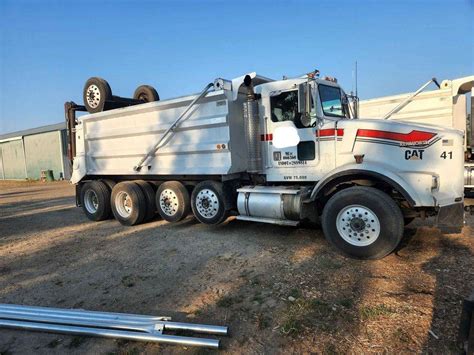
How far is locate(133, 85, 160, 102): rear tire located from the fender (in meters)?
5.23

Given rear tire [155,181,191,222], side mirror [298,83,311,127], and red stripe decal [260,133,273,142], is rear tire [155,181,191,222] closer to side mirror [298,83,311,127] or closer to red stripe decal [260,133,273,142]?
red stripe decal [260,133,273,142]

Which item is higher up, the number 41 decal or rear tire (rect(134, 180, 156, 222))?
the number 41 decal

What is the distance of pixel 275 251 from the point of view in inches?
224

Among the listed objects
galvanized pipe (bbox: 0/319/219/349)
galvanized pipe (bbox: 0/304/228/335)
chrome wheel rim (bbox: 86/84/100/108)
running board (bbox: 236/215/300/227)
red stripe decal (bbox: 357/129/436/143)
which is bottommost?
galvanized pipe (bbox: 0/319/219/349)

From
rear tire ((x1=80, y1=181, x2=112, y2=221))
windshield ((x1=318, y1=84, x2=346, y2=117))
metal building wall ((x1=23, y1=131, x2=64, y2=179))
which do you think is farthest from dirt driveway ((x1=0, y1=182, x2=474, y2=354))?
metal building wall ((x1=23, y1=131, x2=64, y2=179))

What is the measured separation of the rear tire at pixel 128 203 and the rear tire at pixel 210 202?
1.45 meters

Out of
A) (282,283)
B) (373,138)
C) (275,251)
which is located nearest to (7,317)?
(282,283)

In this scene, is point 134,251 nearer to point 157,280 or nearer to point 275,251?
point 157,280

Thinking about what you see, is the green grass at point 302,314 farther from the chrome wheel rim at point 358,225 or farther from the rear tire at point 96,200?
the rear tire at point 96,200

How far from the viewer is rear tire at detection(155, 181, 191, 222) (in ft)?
24.6

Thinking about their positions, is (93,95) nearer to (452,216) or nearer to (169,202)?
(169,202)

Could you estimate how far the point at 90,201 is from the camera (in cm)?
923

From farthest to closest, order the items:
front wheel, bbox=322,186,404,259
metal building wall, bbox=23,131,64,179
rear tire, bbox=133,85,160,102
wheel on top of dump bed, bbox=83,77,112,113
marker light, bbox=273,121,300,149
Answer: metal building wall, bbox=23,131,64,179, rear tire, bbox=133,85,160,102, wheel on top of dump bed, bbox=83,77,112,113, marker light, bbox=273,121,300,149, front wheel, bbox=322,186,404,259

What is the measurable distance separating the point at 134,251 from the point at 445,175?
4.94m
